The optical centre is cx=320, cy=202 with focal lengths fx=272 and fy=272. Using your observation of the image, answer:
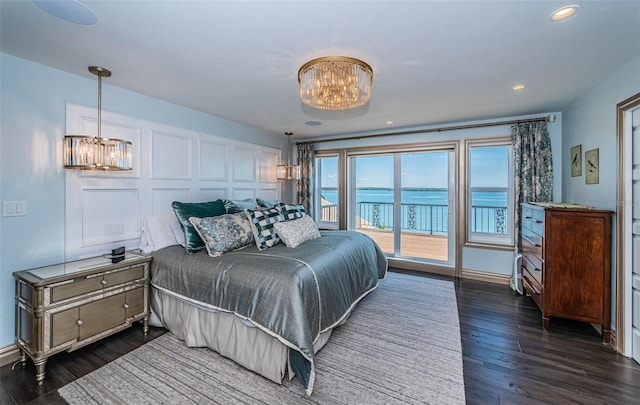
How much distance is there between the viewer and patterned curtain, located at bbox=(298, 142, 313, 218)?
5.32 metres

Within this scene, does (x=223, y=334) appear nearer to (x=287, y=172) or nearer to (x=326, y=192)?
(x=287, y=172)

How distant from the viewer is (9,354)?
2.15 m

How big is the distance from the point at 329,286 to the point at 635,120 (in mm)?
2822

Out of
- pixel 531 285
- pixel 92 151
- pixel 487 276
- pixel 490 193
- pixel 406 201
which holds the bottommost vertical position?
pixel 487 276

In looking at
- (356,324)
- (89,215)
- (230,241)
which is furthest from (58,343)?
(356,324)

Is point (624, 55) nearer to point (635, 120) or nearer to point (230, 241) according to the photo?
point (635, 120)

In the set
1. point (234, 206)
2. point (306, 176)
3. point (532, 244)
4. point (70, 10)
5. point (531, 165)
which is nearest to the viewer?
point (70, 10)

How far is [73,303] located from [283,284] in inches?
65.2

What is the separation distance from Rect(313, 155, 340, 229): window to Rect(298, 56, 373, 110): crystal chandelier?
10.1ft

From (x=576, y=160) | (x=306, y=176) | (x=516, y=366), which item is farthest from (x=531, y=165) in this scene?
(x=306, y=176)

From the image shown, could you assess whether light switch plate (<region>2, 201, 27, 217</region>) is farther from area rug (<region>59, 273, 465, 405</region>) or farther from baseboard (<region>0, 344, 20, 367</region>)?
area rug (<region>59, 273, 465, 405</region>)

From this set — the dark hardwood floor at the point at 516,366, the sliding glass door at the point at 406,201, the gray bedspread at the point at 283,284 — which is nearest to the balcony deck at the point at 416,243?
the sliding glass door at the point at 406,201

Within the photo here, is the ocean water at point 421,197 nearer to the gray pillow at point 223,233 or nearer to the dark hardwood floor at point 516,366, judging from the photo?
the dark hardwood floor at point 516,366

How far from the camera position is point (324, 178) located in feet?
18.1
